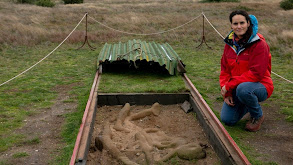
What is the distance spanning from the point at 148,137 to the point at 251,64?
72.6 inches

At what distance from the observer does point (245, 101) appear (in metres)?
4.50

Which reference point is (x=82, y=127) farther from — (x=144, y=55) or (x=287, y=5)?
(x=287, y=5)

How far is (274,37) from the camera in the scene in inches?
491

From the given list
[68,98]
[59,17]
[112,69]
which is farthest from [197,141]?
[59,17]

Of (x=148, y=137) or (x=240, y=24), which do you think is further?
(x=148, y=137)

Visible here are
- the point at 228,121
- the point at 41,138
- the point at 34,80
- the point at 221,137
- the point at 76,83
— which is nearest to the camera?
the point at 221,137

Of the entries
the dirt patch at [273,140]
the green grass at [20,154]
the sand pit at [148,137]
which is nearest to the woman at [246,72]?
the dirt patch at [273,140]

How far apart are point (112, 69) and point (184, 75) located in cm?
198

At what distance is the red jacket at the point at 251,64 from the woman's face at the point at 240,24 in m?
0.20

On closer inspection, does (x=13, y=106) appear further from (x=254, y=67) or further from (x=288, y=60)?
(x=288, y=60)

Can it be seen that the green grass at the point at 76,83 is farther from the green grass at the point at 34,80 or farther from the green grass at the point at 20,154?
the green grass at the point at 20,154

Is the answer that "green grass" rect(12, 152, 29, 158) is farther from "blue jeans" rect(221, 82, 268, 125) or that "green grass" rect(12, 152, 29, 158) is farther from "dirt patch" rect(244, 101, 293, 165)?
"dirt patch" rect(244, 101, 293, 165)

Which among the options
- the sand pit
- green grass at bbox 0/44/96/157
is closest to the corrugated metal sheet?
green grass at bbox 0/44/96/157

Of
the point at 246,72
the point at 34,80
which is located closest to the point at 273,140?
the point at 246,72
